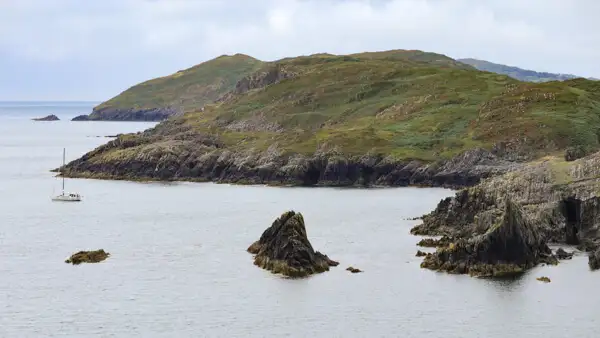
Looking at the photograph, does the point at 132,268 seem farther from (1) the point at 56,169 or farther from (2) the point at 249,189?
(1) the point at 56,169

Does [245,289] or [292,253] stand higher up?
[292,253]

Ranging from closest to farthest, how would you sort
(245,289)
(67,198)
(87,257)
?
(245,289)
(87,257)
(67,198)

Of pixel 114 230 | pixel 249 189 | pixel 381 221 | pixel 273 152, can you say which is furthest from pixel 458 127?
pixel 114 230

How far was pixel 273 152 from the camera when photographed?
584ft

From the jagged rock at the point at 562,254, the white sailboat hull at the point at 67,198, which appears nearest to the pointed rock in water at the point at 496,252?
the jagged rock at the point at 562,254

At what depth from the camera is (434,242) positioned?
102 meters

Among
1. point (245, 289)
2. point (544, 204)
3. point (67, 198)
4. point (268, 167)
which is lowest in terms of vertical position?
point (245, 289)

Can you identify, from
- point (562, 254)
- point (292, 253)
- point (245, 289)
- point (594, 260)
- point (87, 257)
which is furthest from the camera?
point (87, 257)

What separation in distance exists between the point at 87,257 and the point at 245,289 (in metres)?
21.2

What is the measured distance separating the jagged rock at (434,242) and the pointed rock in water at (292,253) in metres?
13.1

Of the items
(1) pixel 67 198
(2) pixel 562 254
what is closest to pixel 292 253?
(2) pixel 562 254

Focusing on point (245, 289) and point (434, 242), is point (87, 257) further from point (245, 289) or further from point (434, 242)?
point (434, 242)

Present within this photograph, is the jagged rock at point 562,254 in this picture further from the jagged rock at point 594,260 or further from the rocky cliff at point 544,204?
the jagged rock at point 594,260

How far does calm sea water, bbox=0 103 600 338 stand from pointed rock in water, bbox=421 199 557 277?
164 cm
